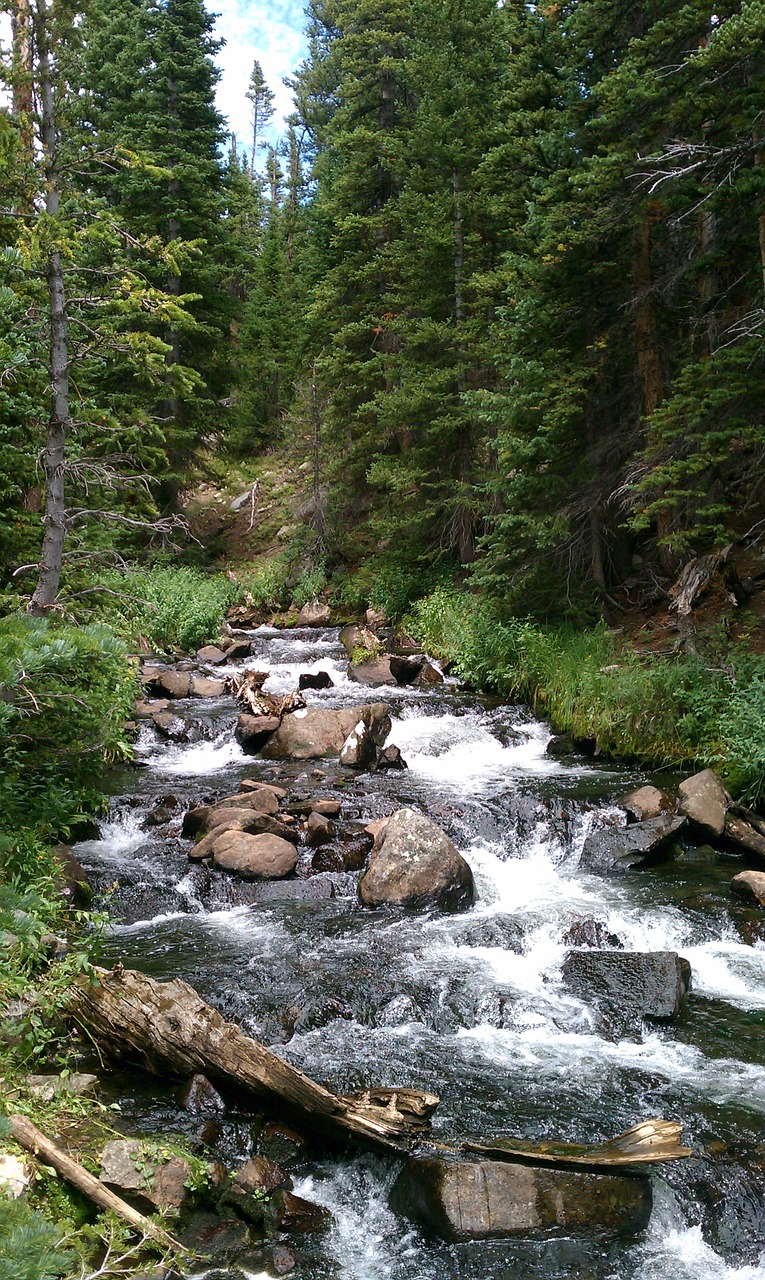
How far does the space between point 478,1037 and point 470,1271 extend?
6.39 feet

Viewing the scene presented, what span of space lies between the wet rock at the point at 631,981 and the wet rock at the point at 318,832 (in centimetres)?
312

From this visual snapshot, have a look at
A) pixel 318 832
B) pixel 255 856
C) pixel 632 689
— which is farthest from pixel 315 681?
pixel 255 856

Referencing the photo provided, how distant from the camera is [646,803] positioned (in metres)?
9.66

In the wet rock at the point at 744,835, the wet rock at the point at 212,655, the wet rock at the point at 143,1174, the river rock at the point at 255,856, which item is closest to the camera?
the wet rock at the point at 143,1174

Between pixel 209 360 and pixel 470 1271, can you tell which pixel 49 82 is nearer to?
pixel 470 1271

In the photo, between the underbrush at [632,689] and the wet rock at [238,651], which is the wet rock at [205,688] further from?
the underbrush at [632,689]

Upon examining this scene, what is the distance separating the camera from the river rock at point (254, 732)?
12750 millimetres

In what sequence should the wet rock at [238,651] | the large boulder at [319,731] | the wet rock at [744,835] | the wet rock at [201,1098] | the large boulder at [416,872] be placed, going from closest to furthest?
the wet rock at [201,1098], the large boulder at [416,872], the wet rock at [744,835], the large boulder at [319,731], the wet rock at [238,651]

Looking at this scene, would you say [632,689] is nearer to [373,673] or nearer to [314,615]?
[373,673]

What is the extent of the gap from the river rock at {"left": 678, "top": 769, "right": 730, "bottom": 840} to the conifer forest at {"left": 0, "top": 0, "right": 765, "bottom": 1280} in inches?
1.8

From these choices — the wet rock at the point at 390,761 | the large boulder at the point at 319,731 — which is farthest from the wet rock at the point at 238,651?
the wet rock at the point at 390,761

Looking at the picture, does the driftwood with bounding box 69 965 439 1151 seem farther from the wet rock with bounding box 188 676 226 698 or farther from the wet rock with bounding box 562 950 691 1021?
the wet rock with bounding box 188 676 226 698

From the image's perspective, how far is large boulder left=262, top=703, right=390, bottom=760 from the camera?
12.4 metres

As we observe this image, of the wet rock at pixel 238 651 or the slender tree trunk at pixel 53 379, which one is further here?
the wet rock at pixel 238 651
